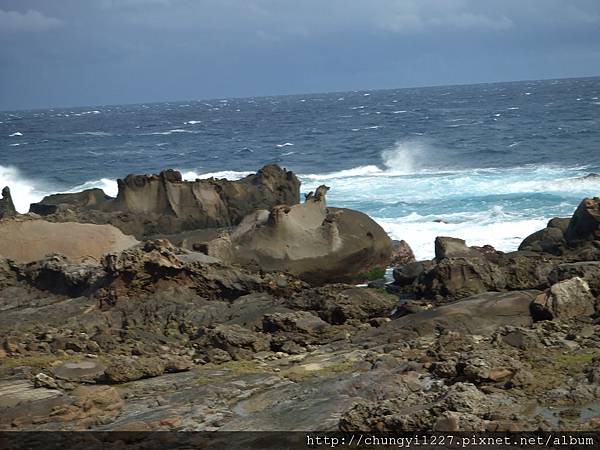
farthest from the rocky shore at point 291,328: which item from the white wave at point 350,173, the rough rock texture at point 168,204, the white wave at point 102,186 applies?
the white wave at point 350,173

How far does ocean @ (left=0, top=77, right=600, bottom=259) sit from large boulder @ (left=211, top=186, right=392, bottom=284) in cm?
327

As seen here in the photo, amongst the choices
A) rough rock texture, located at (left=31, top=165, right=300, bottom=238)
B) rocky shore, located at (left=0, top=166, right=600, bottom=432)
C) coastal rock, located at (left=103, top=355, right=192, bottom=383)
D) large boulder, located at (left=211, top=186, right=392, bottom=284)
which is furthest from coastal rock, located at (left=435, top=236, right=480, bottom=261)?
coastal rock, located at (left=103, top=355, right=192, bottom=383)

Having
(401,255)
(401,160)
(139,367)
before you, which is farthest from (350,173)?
(139,367)

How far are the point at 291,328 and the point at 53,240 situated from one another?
6.68 metres

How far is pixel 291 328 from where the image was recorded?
1259 cm

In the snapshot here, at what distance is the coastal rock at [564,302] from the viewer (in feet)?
39.2

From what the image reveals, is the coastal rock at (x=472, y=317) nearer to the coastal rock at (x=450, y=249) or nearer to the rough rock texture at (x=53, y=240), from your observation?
the coastal rock at (x=450, y=249)

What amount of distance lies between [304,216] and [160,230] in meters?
4.27

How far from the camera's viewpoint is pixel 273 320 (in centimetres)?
1273

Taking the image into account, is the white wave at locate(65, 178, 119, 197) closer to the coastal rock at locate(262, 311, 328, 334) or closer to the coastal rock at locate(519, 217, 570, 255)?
the coastal rock at locate(519, 217, 570, 255)

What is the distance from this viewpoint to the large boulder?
691 inches

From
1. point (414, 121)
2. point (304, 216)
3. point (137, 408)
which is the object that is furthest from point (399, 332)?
point (414, 121)

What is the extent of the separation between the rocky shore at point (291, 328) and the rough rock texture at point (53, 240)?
4cm

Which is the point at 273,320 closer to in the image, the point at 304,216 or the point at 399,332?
the point at 399,332
